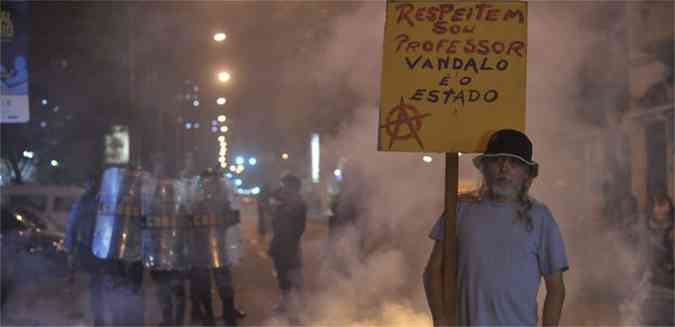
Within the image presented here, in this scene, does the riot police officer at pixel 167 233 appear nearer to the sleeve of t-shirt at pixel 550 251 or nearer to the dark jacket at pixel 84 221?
the dark jacket at pixel 84 221

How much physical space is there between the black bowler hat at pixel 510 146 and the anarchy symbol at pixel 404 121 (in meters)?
0.28

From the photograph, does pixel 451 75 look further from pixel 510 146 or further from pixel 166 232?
pixel 166 232

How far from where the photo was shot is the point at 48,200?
424 inches

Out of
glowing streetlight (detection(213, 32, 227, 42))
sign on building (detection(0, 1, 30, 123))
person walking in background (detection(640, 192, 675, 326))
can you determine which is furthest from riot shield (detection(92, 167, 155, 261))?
person walking in background (detection(640, 192, 675, 326))

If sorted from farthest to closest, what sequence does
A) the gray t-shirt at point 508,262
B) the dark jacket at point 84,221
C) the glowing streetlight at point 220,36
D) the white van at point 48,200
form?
1. the white van at point 48,200
2. the glowing streetlight at point 220,36
3. the dark jacket at point 84,221
4. the gray t-shirt at point 508,262

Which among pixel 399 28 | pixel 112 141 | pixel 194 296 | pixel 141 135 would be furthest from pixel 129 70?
pixel 112 141

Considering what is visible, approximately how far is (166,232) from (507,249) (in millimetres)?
3739

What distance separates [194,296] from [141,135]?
457 centimetres

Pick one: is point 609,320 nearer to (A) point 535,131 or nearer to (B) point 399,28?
(A) point 535,131

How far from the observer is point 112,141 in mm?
16953

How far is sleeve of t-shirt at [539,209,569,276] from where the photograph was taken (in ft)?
8.24

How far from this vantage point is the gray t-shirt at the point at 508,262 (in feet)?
8.24

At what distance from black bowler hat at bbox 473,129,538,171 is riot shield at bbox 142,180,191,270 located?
11.8 ft

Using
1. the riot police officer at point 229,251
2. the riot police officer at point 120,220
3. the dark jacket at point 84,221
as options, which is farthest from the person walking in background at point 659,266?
the dark jacket at point 84,221
